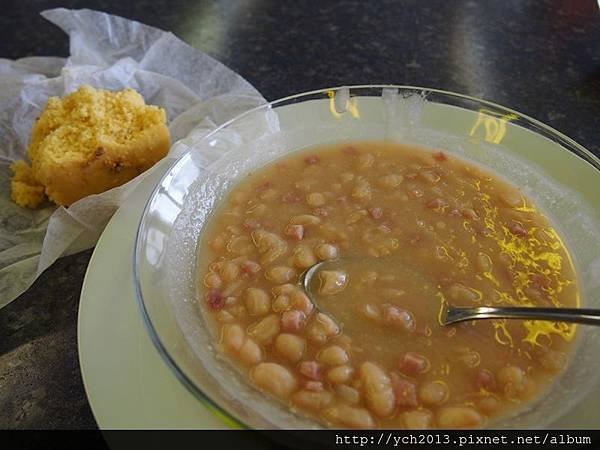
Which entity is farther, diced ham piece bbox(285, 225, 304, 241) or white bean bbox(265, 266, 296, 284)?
diced ham piece bbox(285, 225, 304, 241)

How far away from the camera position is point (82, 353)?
1.52m

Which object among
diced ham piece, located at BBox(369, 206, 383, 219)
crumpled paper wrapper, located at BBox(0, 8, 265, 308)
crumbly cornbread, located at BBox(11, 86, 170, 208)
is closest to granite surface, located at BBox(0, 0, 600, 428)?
crumpled paper wrapper, located at BBox(0, 8, 265, 308)

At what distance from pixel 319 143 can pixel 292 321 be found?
2.69 feet

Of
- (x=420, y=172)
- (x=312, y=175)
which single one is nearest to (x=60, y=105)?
(x=312, y=175)

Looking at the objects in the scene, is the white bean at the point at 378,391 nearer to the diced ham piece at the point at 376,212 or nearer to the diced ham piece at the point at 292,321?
the diced ham piece at the point at 292,321

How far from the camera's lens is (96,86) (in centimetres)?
254

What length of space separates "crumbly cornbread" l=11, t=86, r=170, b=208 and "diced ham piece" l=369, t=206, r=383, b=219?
832mm

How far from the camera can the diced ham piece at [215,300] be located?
162cm

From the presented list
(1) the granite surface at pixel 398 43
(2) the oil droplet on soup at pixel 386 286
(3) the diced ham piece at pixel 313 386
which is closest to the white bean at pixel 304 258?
(2) the oil droplet on soup at pixel 386 286

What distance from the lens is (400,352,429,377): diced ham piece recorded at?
144 centimetres

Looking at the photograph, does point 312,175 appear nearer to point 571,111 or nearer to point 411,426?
point 411,426

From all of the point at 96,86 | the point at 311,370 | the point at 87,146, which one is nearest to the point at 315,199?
the point at 311,370

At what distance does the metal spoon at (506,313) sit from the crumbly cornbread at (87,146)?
865 millimetres

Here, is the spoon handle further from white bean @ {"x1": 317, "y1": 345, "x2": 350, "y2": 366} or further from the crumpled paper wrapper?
the crumpled paper wrapper
